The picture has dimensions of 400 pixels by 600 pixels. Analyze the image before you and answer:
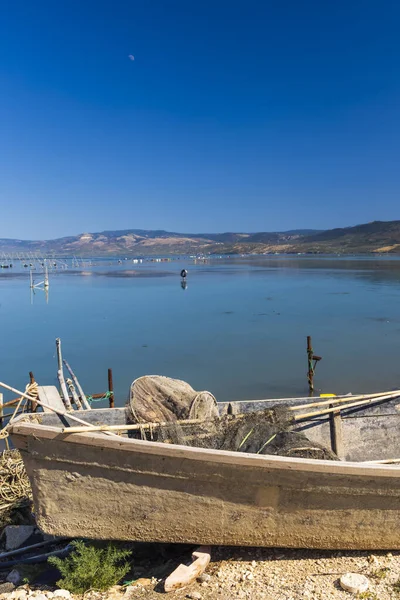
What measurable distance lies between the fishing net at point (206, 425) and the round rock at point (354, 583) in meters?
1.16

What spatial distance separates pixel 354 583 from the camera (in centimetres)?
446

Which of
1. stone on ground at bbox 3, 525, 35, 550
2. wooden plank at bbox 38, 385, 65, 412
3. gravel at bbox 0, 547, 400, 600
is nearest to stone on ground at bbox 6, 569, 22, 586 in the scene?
gravel at bbox 0, 547, 400, 600

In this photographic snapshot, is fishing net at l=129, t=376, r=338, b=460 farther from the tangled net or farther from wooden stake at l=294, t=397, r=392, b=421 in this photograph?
the tangled net

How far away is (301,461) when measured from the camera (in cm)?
458

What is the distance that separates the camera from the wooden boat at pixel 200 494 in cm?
461

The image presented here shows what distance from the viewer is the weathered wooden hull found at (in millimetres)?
4605

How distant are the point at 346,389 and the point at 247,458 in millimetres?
10426

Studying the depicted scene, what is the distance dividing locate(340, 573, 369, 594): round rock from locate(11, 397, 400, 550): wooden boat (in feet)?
1.17

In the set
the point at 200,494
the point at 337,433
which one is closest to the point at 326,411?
the point at 337,433

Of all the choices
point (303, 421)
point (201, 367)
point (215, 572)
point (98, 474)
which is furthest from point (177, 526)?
point (201, 367)

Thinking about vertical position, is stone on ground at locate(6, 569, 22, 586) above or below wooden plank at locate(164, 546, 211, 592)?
below

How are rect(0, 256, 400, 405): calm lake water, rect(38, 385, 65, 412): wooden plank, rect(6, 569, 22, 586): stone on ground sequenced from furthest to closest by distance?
rect(0, 256, 400, 405): calm lake water < rect(38, 385, 65, 412): wooden plank < rect(6, 569, 22, 586): stone on ground

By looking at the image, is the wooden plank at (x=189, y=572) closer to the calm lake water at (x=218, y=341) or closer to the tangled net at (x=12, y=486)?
the tangled net at (x=12, y=486)

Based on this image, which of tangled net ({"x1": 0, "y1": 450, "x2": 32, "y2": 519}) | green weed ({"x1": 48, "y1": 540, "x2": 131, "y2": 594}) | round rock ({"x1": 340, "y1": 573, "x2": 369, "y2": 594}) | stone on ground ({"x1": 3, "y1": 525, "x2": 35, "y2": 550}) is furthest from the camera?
tangled net ({"x1": 0, "y1": 450, "x2": 32, "y2": 519})
